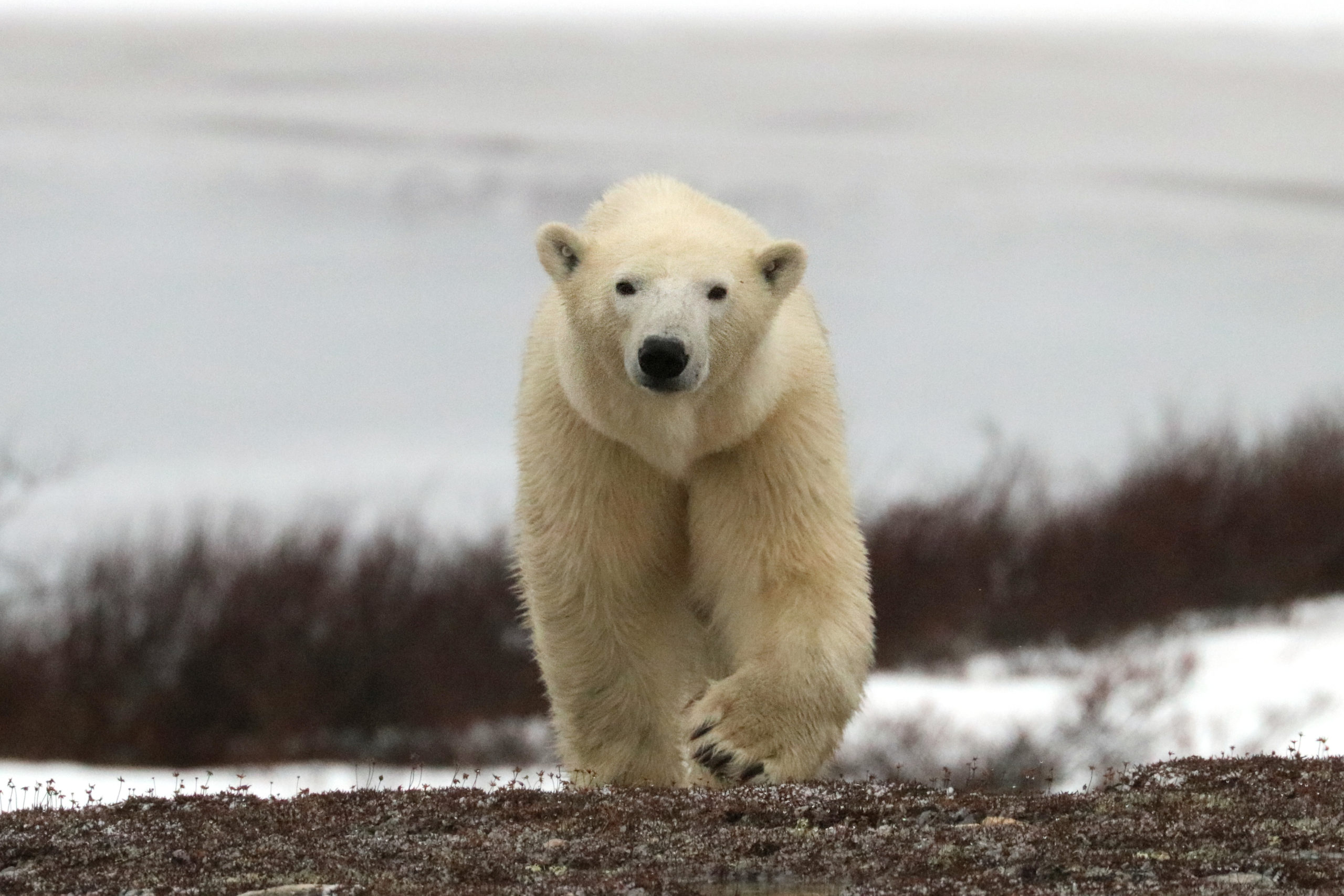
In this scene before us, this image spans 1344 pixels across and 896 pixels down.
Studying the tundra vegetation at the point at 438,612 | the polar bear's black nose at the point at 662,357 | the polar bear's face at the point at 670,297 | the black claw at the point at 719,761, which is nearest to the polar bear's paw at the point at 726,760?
the black claw at the point at 719,761

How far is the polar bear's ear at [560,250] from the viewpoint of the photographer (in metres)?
7.49

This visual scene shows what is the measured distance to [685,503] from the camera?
808cm

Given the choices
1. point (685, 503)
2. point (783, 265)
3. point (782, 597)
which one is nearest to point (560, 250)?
point (783, 265)

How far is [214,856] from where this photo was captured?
6848 mm

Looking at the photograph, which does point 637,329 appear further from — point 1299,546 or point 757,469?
point 1299,546

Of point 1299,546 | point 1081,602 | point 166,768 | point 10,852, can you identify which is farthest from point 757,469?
point 1299,546

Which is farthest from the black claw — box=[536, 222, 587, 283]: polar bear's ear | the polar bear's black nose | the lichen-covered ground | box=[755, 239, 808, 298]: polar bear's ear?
box=[536, 222, 587, 283]: polar bear's ear

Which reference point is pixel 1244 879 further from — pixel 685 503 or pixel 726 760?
pixel 685 503

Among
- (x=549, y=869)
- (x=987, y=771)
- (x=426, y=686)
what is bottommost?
(x=549, y=869)

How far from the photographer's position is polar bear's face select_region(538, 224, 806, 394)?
688cm

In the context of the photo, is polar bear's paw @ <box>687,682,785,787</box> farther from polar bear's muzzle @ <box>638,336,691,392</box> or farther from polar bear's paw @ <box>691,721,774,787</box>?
polar bear's muzzle @ <box>638,336,691,392</box>

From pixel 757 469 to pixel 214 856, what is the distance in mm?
2695

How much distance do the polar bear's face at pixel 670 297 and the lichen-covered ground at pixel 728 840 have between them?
1.73 meters

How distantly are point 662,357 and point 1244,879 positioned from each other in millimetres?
2729
